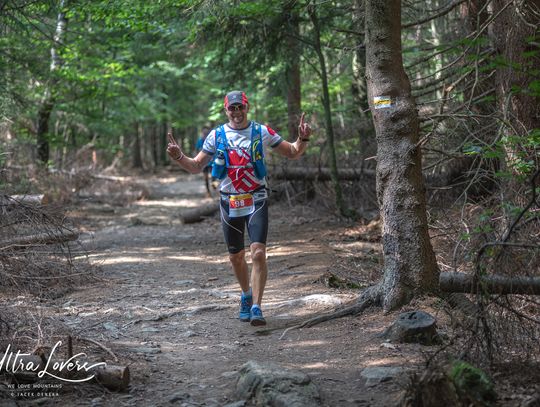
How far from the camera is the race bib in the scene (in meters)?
6.43

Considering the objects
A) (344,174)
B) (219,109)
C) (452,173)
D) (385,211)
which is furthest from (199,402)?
(219,109)

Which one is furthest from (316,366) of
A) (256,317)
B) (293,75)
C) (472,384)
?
(293,75)

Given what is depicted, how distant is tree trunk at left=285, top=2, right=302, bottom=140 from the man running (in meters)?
6.28

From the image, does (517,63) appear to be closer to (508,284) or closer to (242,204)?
(242,204)

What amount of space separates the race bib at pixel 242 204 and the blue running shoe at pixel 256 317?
1.03 meters

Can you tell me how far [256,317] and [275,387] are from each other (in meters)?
2.15

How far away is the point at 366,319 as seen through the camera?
20.1 ft

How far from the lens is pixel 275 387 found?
4.32m

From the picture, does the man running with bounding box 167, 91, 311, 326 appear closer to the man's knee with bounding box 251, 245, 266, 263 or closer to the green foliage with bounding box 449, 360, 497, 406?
the man's knee with bounding box 251, 245, 266, 263

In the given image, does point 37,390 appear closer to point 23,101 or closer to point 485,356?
point 485,356

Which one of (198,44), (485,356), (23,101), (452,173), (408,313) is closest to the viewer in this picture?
(485,356)

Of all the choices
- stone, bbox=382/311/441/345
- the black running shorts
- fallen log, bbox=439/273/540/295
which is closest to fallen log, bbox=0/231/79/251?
the black running shorts

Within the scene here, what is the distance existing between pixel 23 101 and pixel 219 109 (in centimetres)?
686

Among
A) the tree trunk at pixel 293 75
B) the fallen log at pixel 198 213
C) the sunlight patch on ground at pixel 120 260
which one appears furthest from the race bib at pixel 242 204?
the fallen log at pixel 198 213
